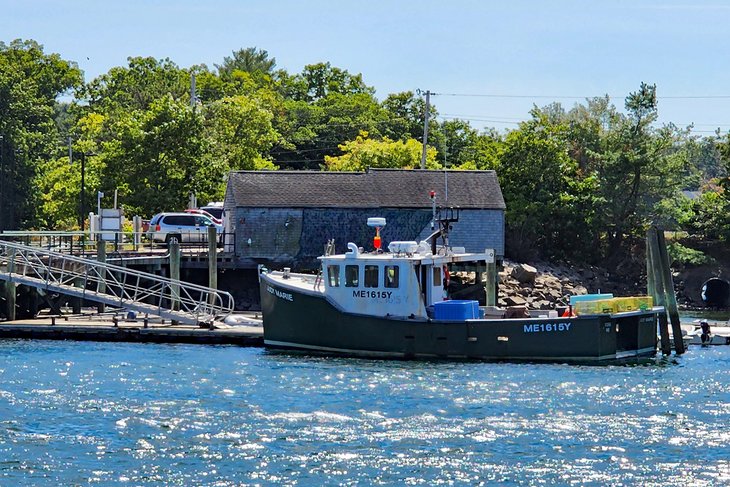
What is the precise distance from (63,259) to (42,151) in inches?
2134

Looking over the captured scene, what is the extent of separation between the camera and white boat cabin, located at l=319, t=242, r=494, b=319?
44.1 meters

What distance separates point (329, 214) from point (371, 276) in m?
19.7

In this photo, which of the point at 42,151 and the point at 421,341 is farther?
the point at 42,151

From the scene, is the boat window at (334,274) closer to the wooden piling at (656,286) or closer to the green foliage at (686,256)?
the wooden piling at (656,286)

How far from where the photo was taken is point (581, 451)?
3075 cm

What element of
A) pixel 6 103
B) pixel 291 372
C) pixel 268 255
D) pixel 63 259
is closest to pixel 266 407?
pixel 291 372

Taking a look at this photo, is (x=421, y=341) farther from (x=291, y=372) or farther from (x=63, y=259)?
(x=63, y=259)

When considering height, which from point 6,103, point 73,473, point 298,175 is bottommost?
point 73,473

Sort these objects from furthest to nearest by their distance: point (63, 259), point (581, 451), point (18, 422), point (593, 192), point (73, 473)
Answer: point (593, 192)
point (63, 259)
point (18, 422)
point (581, 451)
point (73, 473)

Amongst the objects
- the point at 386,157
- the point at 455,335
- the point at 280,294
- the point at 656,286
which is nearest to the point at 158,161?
the point at 386,157

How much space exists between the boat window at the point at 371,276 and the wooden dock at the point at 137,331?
5.06 m

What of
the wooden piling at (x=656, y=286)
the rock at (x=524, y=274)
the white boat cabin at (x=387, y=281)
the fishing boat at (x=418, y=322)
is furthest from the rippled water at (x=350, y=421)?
the rock at (x=524, y=274)

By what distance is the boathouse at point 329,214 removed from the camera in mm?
63406

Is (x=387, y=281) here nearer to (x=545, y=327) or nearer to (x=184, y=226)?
(x=545, y=327)
